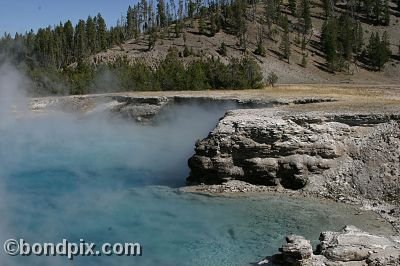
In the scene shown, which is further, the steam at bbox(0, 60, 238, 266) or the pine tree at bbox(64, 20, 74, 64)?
the pine tree at bbox(64, 20, 74, 64)

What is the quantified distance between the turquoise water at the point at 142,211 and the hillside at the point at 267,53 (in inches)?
1869

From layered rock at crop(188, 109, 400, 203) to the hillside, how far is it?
51.2 m

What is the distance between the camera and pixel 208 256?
1430 centimetres

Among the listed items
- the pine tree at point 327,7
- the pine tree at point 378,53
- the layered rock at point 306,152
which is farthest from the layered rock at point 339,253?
the pine tree at point 327,7

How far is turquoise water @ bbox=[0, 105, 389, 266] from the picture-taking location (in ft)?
48.6

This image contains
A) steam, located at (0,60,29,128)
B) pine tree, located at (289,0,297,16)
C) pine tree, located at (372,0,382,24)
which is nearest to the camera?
steam, located at (0,60,29,128)

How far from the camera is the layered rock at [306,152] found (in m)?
20.6

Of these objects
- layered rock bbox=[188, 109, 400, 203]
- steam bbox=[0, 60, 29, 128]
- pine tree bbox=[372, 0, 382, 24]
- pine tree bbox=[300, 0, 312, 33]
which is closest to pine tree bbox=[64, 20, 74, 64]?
steam bbox=[0, 60, 29, 128]

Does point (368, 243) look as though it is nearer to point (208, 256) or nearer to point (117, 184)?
point (208, 256)

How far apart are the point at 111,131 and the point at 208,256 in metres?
25.3

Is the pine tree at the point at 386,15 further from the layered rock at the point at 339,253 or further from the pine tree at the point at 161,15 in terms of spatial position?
the layered rock at the point at 339,253

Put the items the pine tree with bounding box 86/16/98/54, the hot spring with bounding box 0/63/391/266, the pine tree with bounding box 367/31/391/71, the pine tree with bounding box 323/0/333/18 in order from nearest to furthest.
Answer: the hot spring with bounding box 0/63/391/266, the pine tree with bounding box 367/31/391/71, the pine tree with bounding box 86/16/98/54, the pine tree with bounding box 323/0/333/18

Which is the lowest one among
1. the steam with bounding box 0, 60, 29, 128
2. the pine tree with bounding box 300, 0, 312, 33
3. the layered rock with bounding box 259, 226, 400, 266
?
the layered rock with bounding box 259, 226, 400, 266

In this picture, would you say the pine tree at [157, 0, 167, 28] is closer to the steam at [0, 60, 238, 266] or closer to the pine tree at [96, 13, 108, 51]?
the pine tree at [96, 13, 108, 51]
